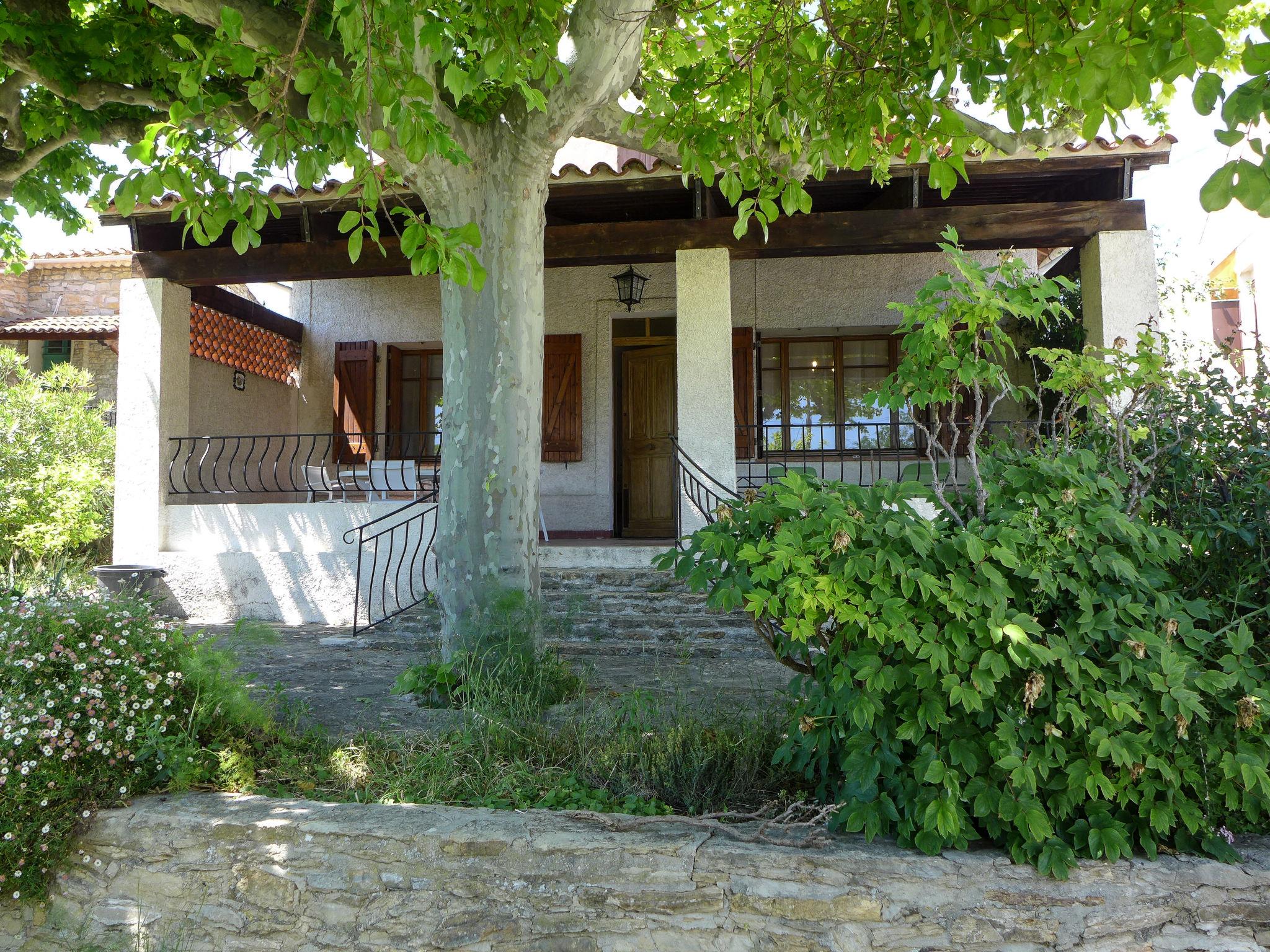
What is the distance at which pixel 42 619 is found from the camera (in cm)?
338

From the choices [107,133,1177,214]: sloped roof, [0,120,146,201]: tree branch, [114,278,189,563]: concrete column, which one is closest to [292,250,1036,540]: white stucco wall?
[107,133,1177,214]: sloped roof

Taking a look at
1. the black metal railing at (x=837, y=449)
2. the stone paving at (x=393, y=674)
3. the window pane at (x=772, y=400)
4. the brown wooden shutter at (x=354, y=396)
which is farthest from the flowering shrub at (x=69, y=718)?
the window pane at (x=772, y=400)

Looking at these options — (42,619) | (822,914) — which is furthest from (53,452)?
(822,914)

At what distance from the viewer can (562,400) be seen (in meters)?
9.33

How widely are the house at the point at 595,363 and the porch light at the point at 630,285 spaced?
22cm

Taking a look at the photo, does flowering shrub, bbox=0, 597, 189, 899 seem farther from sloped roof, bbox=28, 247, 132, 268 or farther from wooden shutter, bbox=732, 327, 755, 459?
sloped roof, bbox=28, 247, 132, 268

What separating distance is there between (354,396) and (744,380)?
4.34 metres

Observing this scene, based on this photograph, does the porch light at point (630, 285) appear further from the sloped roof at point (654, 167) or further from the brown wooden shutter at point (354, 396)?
the brown wooden shutter at point (354, 396)

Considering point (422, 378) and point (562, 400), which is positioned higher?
point (422, 378)

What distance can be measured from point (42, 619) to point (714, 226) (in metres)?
5.30

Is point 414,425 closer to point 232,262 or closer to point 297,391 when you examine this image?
point 297,391

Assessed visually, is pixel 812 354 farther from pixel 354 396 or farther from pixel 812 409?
pixel 354 396

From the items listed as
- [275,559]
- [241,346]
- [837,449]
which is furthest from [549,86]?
[241,346]

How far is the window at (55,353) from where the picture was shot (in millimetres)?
12930
